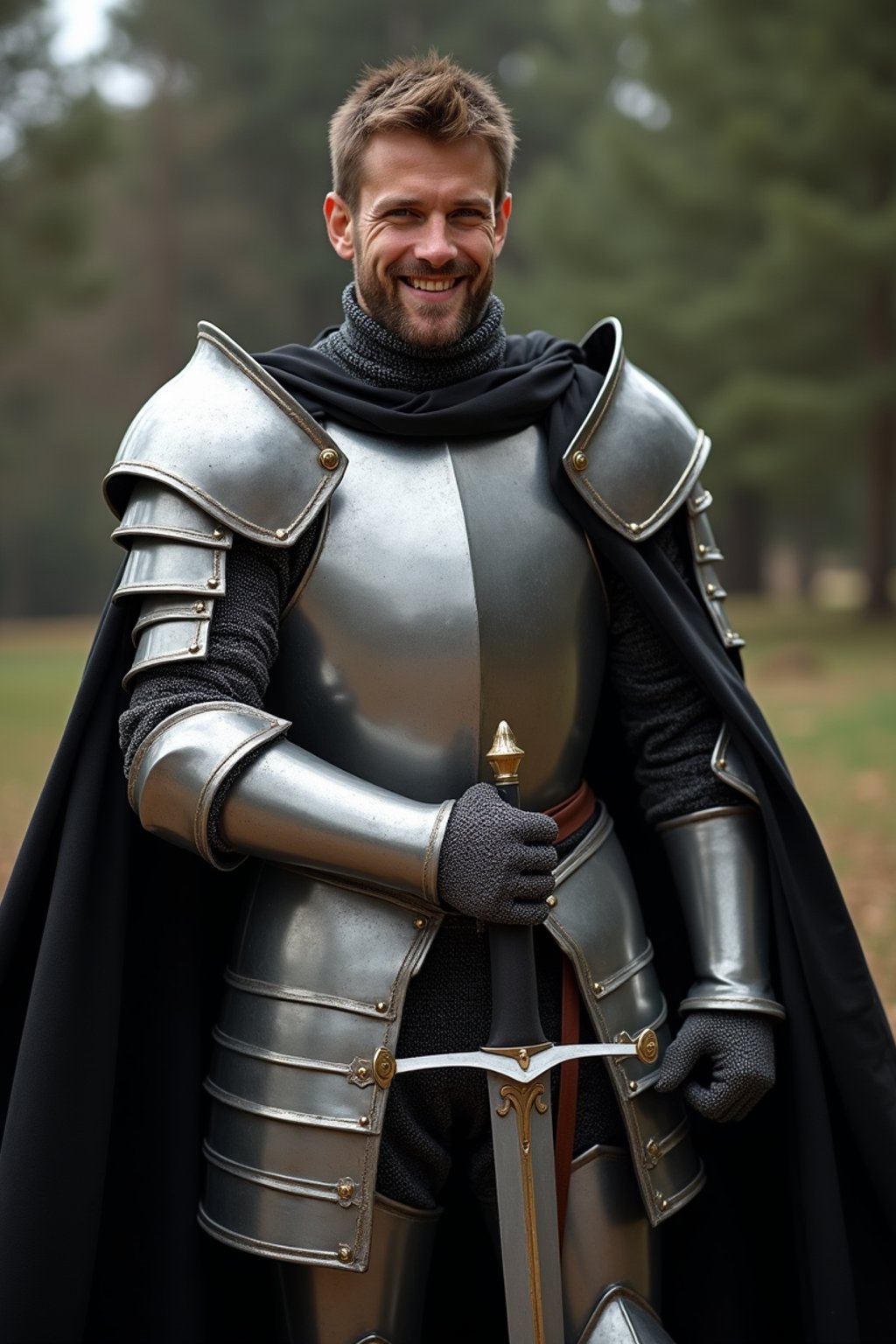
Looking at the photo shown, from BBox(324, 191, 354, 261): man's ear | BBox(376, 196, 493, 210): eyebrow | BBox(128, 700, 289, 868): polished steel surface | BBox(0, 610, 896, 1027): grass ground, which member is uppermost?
BBox(0, 610, 896, 1027): grass ground

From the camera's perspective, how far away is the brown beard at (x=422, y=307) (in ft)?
7.25

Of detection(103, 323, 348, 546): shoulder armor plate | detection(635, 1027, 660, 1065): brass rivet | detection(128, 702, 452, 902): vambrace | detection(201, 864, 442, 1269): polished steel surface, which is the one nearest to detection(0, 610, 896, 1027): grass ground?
detection(635, 1027, 660, 1065): brass rivet

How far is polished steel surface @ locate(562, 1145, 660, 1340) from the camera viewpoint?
6.96ft

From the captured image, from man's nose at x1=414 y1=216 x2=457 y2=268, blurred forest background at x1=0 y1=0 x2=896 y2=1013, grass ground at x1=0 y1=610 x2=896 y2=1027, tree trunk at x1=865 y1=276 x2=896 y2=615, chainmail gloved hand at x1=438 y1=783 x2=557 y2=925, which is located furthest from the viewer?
tree trunk at x1=865 y1=276 x2=896 y2=615

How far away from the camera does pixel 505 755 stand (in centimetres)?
200

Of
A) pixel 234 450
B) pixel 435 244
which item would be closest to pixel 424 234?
pixel 435 244

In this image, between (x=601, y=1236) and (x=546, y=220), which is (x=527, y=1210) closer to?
(x=601, y=1236)

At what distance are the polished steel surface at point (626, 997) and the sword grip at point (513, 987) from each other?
0.46ft

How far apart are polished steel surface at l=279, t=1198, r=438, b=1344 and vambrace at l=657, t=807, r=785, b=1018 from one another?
20.4 inches

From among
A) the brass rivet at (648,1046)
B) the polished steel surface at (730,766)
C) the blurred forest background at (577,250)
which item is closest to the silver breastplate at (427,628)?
the polished steel surface at (730,766)

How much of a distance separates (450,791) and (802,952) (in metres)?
0.58

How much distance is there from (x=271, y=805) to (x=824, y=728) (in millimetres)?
8477

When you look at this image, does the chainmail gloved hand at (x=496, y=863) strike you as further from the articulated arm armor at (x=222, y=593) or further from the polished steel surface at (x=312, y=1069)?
the polished steel surface at (x=312, y=1069)

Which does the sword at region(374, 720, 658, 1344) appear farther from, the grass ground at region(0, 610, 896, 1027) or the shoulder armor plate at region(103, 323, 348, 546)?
the grass ground at region(0, 610, 896, 1027)
